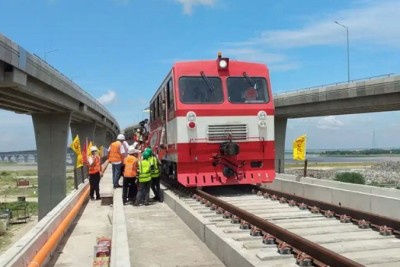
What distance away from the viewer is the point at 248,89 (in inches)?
514

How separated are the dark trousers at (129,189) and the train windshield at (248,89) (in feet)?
11.5

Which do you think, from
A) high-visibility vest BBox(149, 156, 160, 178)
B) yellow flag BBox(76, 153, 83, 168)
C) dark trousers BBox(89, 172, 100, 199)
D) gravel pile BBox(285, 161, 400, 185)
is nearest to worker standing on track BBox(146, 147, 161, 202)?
high-visibility vest BBox(149, 156, 160, 178)

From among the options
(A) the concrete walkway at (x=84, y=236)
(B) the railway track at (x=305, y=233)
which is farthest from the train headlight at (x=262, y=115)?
(A) the concrete walkway at (x=84, y=236)

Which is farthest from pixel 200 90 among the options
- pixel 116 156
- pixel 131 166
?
pixel 116 156

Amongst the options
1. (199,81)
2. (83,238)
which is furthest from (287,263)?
(199,81)

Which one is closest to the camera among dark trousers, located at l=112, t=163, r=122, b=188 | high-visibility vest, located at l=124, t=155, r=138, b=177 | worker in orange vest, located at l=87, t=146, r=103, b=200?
high-visibility vest, located at l=124, t=155, r=138, b=177

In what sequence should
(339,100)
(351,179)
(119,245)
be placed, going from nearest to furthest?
(119,245), (339,100), (351,179)

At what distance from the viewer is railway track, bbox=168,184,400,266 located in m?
5.99

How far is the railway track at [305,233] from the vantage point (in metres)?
5.99

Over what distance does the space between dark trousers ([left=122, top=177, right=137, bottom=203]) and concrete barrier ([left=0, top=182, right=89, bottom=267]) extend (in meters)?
1.99

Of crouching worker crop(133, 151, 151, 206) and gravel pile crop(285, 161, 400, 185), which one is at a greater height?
crouching worker crop(133, 151, 151, 206)

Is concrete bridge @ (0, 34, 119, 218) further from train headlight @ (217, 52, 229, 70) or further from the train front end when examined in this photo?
train headlight @ (217, 52, 229, 70)

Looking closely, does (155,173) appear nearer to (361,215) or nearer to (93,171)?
(93,171)

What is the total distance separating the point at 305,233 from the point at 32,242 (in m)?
4.09
